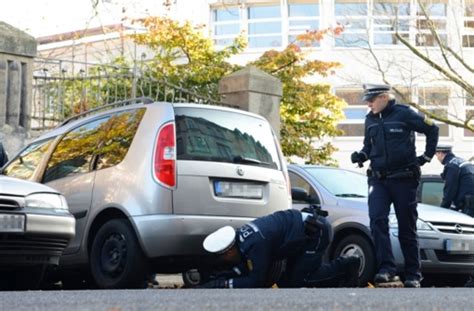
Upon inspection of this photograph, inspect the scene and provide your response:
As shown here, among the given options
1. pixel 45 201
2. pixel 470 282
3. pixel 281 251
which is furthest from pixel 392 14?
pixel 45 201

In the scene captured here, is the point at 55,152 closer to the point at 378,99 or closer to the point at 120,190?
the point at 120,190

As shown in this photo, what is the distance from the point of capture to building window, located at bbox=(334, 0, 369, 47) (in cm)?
2706

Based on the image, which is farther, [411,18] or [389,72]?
[389,72]

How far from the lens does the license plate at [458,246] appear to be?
9.70 meters

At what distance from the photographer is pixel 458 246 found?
9750 millimetres

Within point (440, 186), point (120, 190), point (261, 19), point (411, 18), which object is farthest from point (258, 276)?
point (261, 19)

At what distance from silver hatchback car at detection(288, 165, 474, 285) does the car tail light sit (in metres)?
→ 2.73

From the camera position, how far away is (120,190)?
779 cm

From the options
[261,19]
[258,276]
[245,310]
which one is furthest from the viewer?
[261,19]

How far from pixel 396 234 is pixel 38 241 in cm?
404

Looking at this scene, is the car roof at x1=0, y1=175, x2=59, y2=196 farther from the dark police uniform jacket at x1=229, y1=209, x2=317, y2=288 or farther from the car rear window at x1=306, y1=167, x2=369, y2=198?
the car rear window at x1=306, y1=167, x2=369, y2=198

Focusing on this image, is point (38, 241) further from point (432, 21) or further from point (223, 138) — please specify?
point (432, 21)

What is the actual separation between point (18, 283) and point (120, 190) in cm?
117

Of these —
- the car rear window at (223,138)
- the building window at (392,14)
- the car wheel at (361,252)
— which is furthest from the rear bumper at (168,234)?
the building window at (392,14)
